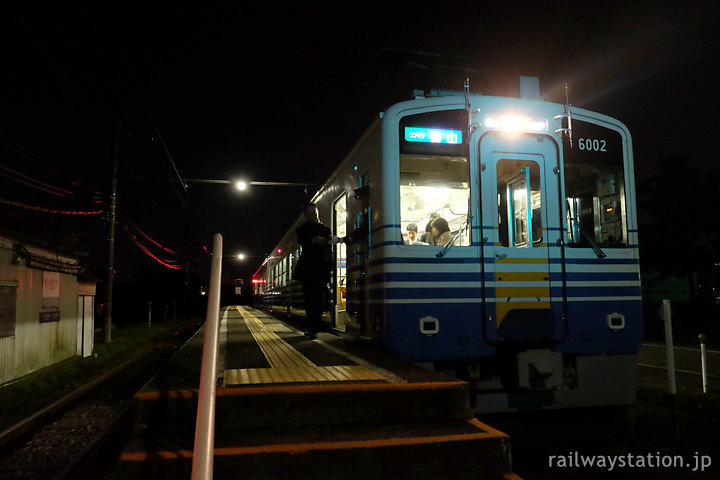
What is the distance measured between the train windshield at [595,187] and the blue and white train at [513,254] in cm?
1

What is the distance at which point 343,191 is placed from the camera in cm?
653

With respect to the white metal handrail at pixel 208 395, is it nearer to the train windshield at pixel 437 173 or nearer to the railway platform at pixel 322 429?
the railway platform at pixel 322 429

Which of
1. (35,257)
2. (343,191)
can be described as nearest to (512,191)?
(343,191)

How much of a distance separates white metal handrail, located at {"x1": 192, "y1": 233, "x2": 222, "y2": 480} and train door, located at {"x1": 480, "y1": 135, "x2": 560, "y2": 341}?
9.19ft

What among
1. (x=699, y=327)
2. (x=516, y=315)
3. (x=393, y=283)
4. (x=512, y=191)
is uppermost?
→ (x=512, y=191)

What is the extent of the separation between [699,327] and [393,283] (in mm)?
22446

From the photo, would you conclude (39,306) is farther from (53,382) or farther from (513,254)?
(513,254)

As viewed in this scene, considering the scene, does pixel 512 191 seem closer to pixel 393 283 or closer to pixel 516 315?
pixel 516 315

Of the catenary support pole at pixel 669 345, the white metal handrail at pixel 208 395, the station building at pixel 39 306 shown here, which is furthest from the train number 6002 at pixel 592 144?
the station building at pixel 39 306

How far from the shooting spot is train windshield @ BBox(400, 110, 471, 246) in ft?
15.4

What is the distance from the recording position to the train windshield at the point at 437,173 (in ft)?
15.4

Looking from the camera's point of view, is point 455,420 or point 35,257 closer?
point 455,420

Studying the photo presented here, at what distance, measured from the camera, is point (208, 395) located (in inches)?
90.6

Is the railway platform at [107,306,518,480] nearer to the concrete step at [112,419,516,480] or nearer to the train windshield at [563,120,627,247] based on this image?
the concrete step at [112,419,516,480]
